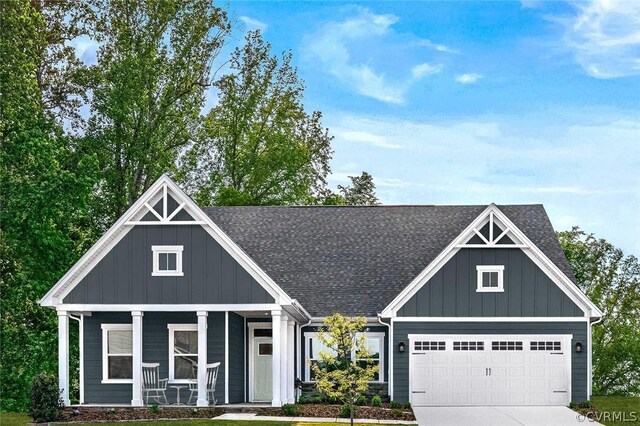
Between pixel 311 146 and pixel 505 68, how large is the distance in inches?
572

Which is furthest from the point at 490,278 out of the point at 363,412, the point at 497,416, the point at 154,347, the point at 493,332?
the point at 154,347

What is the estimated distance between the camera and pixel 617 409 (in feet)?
91.6

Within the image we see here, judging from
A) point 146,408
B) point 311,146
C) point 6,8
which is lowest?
point 146,408

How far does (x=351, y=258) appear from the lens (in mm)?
32562

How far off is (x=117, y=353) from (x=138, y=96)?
14002 millimetres

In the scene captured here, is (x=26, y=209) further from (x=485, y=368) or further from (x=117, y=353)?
(x=485, y=368)

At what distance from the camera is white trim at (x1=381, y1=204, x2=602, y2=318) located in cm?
2794

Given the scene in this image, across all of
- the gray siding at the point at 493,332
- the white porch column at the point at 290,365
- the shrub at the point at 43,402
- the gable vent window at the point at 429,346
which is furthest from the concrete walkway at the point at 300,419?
the gable vent window at the point at 429,346

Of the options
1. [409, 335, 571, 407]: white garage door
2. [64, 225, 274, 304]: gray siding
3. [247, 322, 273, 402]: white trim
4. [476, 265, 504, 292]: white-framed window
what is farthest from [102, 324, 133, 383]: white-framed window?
[476, 265, 504, 292]: white-framed window

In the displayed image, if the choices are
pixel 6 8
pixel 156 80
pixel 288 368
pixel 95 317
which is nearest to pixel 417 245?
pixel 288 368

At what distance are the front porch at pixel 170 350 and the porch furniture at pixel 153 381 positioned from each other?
0.52 ft

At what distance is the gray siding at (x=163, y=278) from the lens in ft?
87.8

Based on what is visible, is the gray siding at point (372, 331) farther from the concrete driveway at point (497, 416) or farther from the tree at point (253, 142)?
the tree at point (253, 142)

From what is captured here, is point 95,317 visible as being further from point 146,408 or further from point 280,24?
point 280,24
